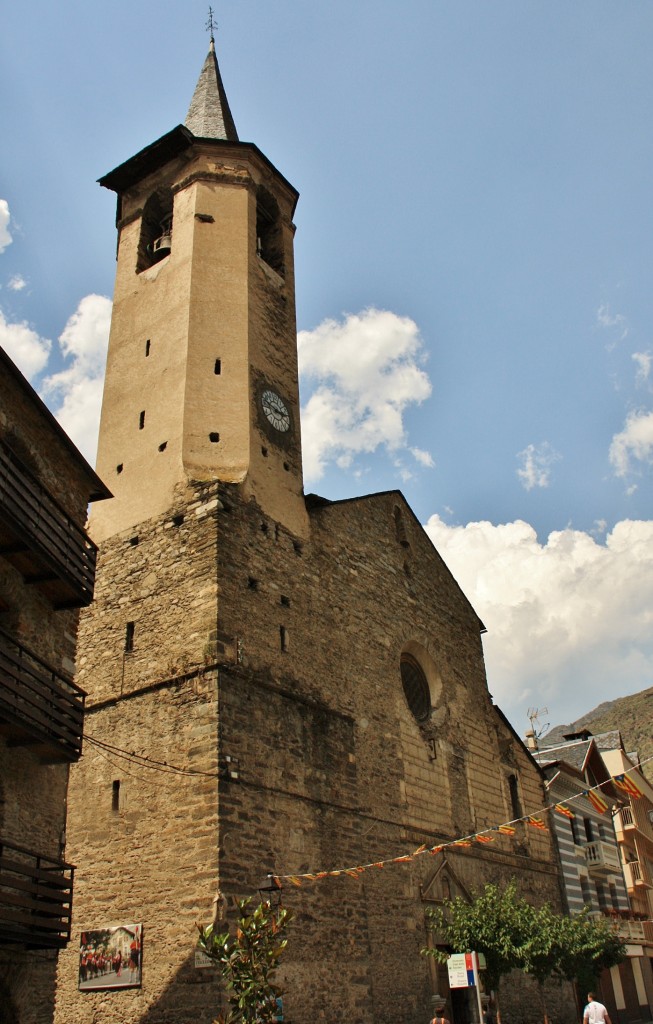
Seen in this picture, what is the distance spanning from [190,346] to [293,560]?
→ 4.52 m

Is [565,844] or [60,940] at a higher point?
[565,844]

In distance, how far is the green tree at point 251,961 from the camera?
8.95 metres

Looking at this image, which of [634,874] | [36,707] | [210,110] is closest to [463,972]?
[36,707]

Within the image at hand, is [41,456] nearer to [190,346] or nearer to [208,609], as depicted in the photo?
[208,609]

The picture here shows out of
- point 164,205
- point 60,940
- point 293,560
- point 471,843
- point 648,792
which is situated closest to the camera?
point 60,940

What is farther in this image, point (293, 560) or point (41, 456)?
point (293, 560)

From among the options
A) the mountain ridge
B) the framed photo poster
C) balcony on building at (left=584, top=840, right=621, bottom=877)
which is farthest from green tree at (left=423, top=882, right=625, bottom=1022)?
the mountain ridge

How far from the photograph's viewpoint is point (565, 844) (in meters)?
23.3

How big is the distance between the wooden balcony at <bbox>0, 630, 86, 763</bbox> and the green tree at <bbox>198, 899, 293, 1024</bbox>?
269cm

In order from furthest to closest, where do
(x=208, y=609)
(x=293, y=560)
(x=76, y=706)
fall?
(x=293, y=560), (x=208, y=609), (x=76, y=706)

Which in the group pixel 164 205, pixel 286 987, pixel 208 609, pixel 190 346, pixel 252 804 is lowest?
pixel 286 987

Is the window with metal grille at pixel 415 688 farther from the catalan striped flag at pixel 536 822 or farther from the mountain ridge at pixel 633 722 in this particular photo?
the mountain ridge at pixel 633 722

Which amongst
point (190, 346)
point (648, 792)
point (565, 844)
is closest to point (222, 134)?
point (190, 346)

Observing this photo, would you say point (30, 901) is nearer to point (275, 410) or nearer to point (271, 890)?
point (271, 890)
